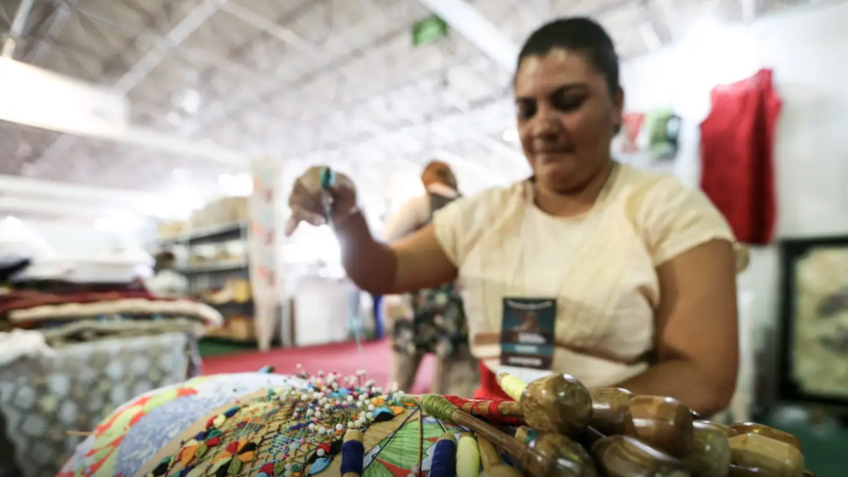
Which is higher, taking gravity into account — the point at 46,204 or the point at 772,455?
the point at 46,204

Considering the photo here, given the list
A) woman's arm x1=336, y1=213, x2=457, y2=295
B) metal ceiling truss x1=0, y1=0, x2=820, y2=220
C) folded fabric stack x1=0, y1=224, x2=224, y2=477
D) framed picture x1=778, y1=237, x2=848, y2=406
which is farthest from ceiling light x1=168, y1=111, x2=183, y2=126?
framed picture x1=778, y1=237, x2=848, y2=406

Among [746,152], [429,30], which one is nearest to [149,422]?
[429,30]

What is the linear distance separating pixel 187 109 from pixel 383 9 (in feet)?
7.44

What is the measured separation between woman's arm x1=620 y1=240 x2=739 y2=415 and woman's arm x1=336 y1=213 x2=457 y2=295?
37cm

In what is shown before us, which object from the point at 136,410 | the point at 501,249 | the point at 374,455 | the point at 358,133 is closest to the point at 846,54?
the point at 501,249

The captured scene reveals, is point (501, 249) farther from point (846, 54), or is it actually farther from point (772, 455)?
point (846, 54)

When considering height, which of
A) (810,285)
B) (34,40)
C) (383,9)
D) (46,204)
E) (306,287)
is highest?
(383,9)

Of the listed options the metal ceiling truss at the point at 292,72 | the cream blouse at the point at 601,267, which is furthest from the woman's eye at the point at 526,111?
the metal ceiling truss at the point at 292,72

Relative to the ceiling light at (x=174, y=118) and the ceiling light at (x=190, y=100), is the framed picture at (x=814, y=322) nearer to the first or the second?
the ceiling light at (x=190, y=100)

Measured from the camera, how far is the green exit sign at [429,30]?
2525 mm

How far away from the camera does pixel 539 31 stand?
2.26ft

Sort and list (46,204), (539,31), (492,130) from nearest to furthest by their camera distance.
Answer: (46,204) < (539,31) < (492,130)

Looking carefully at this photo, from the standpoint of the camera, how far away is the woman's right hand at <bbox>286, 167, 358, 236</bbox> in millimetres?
572

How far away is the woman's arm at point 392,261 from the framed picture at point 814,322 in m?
2.34
